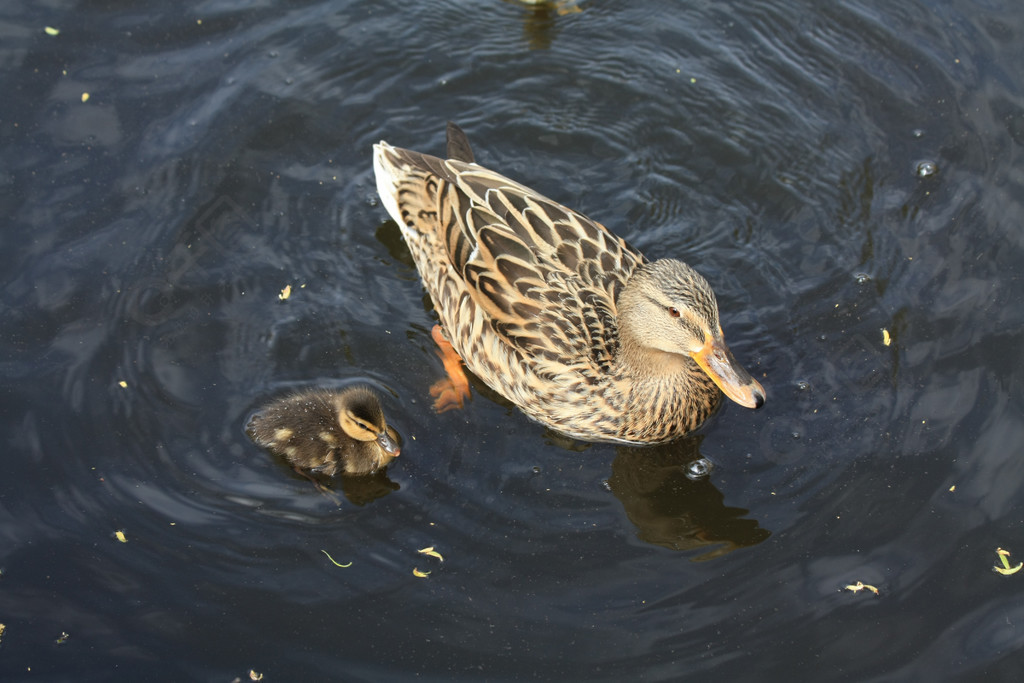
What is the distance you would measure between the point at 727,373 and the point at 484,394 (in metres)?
1.32

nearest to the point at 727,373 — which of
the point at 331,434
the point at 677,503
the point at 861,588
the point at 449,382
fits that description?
the point at 677,503

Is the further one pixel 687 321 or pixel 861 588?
pixel 687 321

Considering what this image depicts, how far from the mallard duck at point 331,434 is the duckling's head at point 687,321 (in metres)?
1.23

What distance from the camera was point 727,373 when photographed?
436 cm

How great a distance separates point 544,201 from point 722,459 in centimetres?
150

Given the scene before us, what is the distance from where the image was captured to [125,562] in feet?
14.1

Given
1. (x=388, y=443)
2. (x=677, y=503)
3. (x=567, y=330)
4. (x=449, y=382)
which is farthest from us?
(x=449, y=382)

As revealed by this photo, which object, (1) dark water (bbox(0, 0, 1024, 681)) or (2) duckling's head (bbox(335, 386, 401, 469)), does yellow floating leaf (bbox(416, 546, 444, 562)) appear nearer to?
(1) dark water (bbox(0, 0, 1024, 681))

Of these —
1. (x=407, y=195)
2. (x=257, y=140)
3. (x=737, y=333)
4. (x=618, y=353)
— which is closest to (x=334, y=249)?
→ (x=407, y=195)

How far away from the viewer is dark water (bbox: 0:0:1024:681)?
4.14m

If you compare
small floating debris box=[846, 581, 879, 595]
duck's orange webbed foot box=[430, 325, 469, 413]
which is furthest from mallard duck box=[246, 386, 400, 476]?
small floating debris box=[846, 581, 879, 595]

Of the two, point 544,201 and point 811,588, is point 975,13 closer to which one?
point 544,201

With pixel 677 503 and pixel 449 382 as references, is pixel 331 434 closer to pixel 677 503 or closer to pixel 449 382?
pixel 449 382

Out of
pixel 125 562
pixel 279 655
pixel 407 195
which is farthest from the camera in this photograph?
pixel 407 195
